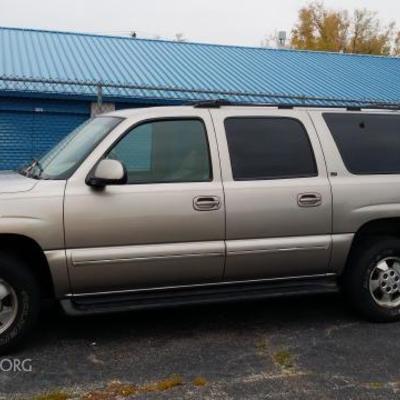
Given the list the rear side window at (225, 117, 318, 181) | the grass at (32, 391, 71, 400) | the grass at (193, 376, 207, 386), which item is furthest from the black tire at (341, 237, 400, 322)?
the grass at (32, 391, 71, 400)

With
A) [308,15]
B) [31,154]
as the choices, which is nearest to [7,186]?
[31,154]

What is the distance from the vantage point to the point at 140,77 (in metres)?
15.9

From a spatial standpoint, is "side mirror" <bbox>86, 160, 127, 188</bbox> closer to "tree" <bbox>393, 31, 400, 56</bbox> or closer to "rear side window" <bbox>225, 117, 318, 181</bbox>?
"rear side window" <bbox>225, 117, 318, 181</bbox>

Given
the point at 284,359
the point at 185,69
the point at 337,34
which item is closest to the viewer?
the point at 284,359

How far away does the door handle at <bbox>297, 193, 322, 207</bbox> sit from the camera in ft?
16.4

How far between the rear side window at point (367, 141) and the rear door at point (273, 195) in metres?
0.27

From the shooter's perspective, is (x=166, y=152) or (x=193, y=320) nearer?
(x=166, y=152)

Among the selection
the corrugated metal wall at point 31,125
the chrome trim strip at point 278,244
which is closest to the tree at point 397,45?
the corrugated metal wall at point 31,125

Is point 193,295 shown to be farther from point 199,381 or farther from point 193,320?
point 199,381

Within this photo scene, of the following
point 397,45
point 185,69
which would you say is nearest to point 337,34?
point 397,45

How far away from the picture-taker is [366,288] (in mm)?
5312

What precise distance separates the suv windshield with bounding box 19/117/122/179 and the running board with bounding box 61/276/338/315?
0.99m

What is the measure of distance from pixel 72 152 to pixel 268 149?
165 cm

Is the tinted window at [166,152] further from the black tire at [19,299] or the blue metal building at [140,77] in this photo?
the blue metal building at [140,77]
